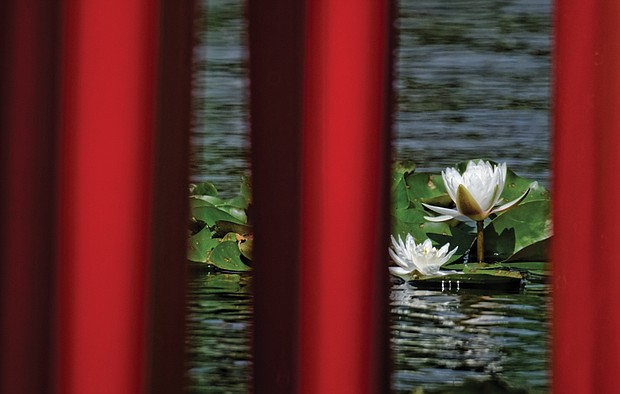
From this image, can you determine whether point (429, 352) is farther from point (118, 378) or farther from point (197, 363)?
point (118, 378)

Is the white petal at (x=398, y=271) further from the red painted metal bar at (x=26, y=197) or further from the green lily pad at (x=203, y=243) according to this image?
the red painted metal bar at (x=26, y=197)

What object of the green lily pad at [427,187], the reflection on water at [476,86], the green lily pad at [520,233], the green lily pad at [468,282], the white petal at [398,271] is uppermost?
the reflection on water at [476,86]

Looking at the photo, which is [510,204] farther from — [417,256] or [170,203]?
[170,203]

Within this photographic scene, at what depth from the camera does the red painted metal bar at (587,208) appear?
1041 millimetres

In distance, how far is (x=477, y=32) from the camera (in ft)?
3.62

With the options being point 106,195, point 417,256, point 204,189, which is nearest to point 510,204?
point 417,256

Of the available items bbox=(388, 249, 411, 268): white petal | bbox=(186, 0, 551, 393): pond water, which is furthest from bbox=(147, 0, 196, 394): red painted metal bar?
bbox=(388, 249, 411, 268): white petal

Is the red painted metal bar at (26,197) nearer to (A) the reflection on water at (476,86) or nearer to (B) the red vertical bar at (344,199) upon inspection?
(B) the red vertical bar at (344,199)

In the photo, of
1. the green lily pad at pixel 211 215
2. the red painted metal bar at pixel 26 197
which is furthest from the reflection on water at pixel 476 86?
the red painted metal bar at pixel 26 197

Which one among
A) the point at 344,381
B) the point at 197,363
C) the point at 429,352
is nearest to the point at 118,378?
the point at 197,363

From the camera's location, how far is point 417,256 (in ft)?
3.59

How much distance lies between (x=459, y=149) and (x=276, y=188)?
258 mm

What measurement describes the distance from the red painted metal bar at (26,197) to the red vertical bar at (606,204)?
733 millimetres

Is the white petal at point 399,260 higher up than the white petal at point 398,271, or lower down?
higher up
